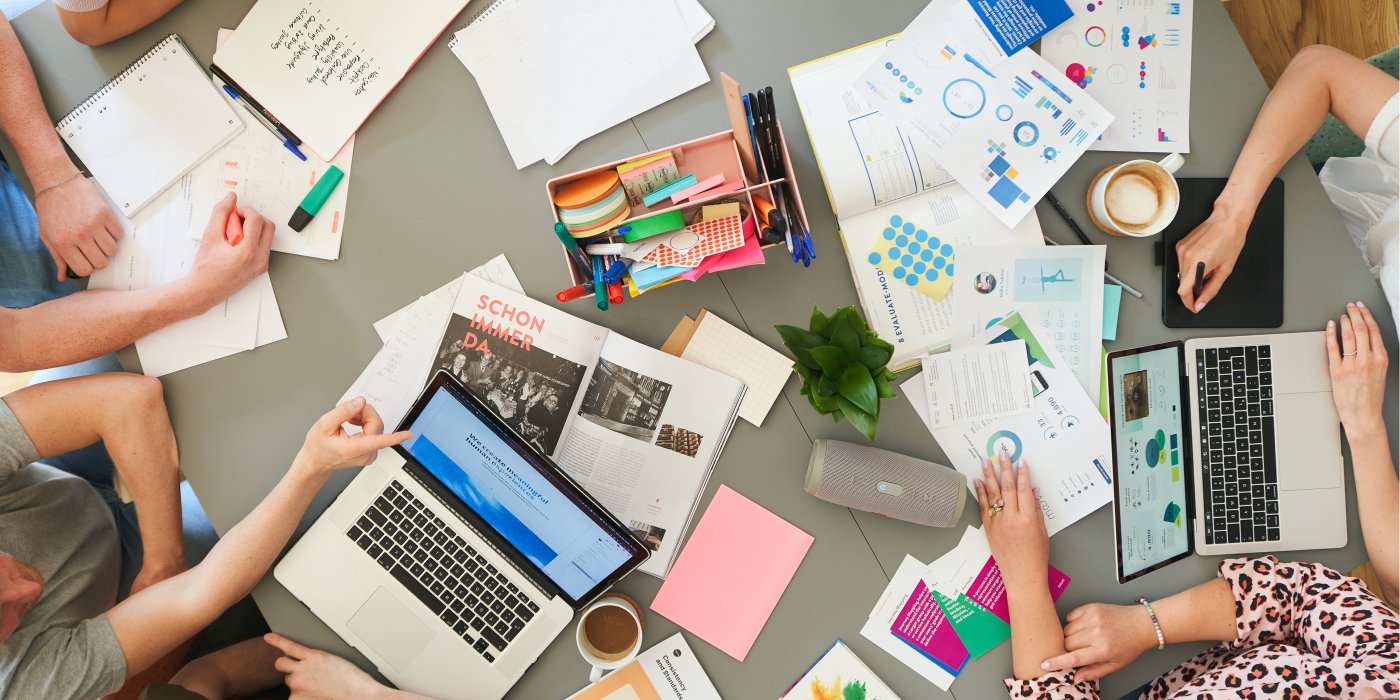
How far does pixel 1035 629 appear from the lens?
123 centimetres

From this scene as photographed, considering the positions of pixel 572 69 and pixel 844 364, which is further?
pixel 572 69

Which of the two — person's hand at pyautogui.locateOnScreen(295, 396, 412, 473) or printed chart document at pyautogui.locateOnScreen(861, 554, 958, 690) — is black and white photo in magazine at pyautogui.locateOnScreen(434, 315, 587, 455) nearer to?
A: person's hand at pyautogui.locateOnScreen(295, 396, 412, 473)

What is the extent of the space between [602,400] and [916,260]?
1.79 ft

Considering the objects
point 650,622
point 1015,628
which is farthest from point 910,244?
point 650,622

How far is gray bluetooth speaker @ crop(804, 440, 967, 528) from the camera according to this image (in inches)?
47.3

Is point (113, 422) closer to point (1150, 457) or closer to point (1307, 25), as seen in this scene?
point (1150, 457)

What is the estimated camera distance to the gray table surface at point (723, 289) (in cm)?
126

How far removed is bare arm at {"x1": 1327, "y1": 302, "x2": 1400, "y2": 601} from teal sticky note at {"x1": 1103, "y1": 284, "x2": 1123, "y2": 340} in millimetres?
335

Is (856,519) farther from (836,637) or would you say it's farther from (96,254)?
(96,254)

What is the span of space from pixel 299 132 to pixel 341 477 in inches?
21.7

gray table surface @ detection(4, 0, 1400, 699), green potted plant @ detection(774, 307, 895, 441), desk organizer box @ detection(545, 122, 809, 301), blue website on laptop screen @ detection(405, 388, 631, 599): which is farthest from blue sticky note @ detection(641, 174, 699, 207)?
blue website on laptop screen @ detection(405, 388, 631, 599)

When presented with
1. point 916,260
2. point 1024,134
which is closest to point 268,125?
point 916,260

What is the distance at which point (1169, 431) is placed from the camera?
4.18 ft

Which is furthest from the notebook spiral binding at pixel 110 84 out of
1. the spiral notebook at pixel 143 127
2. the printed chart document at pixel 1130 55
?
the printed chart document at pixel 1130 55
